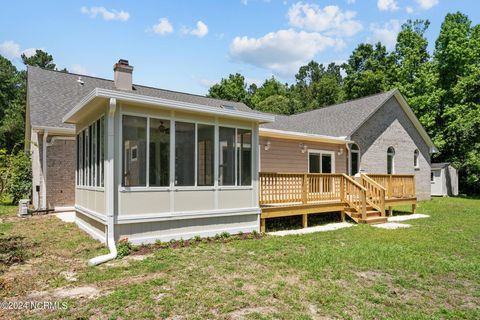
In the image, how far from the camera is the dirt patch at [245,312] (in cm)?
358

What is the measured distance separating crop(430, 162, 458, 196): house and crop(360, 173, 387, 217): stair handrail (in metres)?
14.8

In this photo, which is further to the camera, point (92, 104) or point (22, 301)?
point (92, 104)

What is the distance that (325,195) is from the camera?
33.5 feet

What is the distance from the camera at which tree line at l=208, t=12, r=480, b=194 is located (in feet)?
77.0

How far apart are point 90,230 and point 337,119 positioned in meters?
12.0

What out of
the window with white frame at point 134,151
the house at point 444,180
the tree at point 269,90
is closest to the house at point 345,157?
the window with white frame at point 134,151

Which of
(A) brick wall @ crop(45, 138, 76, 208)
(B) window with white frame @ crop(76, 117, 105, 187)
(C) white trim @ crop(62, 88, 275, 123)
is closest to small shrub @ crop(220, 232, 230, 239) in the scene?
(C) white trim @ crop(62, 88, 275, 123)

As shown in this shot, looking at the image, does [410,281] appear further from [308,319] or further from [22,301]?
[22,301]

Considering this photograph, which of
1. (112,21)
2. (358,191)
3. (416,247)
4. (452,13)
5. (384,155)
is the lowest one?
(416,247)

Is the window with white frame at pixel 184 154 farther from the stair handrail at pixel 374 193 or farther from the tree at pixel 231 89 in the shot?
the tree at pixel 231 89

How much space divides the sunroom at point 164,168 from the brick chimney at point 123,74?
4.36m

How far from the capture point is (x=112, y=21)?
10664 mm

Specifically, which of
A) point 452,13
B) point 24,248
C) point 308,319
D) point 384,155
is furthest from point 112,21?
point 452,13

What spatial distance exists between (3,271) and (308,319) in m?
4.58
